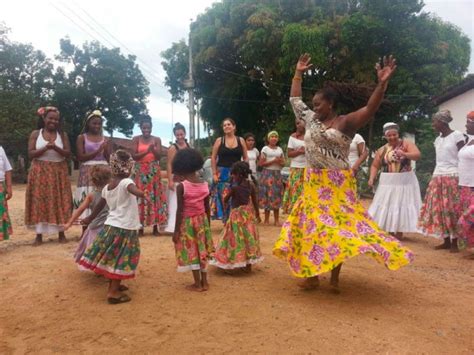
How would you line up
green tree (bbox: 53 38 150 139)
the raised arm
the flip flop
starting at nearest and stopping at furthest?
the raised arm < the flip flop < green tree (bbox: 53 38 150 139)

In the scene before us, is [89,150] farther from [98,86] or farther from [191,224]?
[98,86]

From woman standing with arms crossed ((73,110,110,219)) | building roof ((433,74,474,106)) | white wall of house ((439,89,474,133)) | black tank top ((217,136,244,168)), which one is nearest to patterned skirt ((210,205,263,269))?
black tank top ((217,136,244,168))

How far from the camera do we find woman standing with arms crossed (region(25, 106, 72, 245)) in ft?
20.4

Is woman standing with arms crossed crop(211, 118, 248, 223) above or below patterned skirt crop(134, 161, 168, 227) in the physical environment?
above

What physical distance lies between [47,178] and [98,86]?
33241mm

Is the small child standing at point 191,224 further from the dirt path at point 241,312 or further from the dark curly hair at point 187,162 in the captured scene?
the dirt path at point 241,312

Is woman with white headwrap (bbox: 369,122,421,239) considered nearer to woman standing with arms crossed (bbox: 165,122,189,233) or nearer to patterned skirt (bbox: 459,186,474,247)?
patterned skirt (bbox: 459,186,474,247)

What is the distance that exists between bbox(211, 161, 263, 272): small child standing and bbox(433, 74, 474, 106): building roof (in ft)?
53.3

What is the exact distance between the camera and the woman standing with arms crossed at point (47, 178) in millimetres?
6230

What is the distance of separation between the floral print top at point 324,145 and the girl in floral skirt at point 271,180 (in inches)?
176

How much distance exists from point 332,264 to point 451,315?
1055 millimetres

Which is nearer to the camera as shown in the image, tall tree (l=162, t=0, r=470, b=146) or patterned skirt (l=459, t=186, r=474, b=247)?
patterned skirt (l=459, t=186, r=474, b=247)

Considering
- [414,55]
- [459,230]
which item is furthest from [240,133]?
[459,230]

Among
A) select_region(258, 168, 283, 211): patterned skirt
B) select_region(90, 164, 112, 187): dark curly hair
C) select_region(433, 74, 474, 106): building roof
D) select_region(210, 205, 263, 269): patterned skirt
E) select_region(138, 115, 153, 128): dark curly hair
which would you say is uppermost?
select_region(433, 74, 474, 106): building roof
